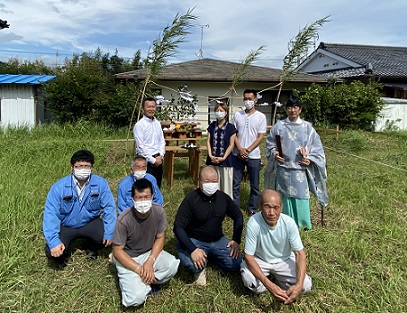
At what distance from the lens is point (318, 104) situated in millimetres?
12000

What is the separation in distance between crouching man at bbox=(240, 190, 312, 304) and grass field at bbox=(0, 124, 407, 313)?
0.67 ft

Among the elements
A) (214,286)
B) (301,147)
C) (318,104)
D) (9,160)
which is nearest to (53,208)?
(214,286)

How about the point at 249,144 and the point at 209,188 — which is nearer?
the point at 209,188

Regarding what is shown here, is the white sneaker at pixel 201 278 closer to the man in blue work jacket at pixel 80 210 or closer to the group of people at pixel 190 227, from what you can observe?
the group of people at pixel 190 227

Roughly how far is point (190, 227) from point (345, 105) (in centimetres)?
1038

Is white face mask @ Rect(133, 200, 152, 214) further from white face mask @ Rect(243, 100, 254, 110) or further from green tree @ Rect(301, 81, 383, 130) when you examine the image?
green tree @ Rect(301, 81, 383, 130)

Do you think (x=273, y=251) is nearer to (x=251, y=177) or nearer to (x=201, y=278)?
(x=201, y=278)

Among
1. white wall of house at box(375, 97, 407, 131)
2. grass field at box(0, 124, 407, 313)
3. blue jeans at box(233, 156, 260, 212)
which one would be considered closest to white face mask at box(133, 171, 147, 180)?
grass field at box(0, 124, 407, 313)

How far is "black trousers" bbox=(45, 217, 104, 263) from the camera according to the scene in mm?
3031

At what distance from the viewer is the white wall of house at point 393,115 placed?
42.1 feet

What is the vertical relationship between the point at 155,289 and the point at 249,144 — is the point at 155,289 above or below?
below

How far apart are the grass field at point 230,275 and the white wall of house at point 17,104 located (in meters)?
6.12

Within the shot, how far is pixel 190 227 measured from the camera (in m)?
2.98

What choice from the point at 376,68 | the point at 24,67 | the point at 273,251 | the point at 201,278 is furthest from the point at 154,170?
the point at 24,67
